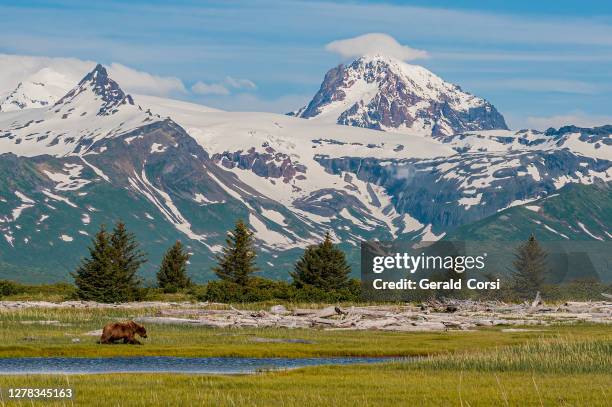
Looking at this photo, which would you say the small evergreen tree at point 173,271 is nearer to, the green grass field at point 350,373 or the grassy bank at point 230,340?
the grassy bank at point 230,340

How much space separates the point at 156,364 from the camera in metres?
62.5

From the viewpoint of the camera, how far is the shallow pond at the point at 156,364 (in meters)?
58.8

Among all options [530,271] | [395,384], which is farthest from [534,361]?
[530,271]

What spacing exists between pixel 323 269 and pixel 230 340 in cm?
6670

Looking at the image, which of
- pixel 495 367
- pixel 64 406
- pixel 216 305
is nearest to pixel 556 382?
pixel 495 367

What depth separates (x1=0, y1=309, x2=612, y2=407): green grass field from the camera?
45.2 m

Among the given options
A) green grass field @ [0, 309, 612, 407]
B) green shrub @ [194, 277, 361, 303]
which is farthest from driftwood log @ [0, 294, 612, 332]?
green shrub @ [194, 277, 361, 303]

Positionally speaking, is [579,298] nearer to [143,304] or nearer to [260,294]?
[260,294]

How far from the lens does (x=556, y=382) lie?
50.9m

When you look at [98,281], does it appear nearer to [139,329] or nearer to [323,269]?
[323,269]

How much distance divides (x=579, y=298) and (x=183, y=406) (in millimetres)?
126077

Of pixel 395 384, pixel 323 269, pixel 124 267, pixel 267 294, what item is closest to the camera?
pixel 395 384

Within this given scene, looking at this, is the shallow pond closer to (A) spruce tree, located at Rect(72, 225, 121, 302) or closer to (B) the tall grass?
Result: (B) the tall grass

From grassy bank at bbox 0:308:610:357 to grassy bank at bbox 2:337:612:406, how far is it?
36.3 feet
